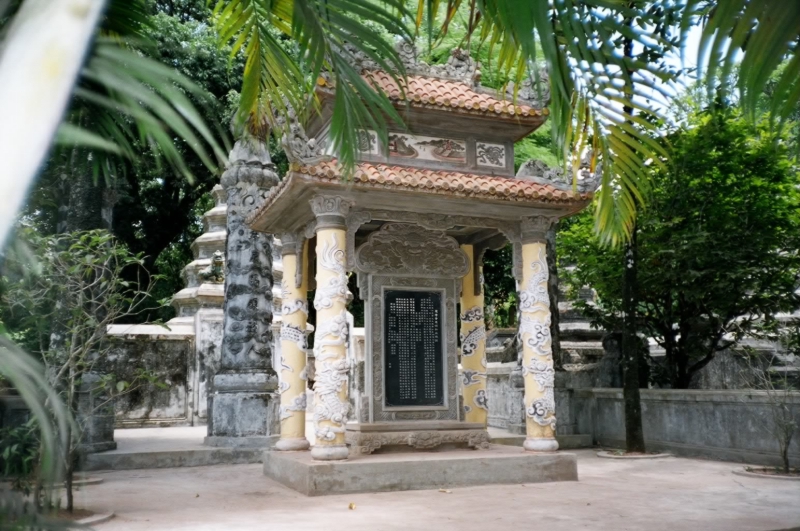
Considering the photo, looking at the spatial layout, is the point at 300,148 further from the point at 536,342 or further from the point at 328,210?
the point at 536,342

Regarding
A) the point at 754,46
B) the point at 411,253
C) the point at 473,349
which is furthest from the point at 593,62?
the point at 473,349

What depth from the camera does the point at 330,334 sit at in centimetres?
754

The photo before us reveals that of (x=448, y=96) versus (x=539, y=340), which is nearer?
(x=539, y=340)

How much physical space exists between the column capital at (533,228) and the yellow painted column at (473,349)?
46.8 inches

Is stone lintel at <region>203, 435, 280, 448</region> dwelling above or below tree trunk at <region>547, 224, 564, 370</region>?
below

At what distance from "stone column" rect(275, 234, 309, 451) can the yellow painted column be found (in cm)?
220

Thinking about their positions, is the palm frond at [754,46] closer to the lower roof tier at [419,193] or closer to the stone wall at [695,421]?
the lower roof tier at [419,193]

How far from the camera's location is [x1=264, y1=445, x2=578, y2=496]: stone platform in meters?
7.18

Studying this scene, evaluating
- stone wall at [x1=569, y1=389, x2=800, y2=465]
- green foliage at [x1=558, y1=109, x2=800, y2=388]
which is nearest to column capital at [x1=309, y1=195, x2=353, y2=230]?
green foliage at [x1=558, y1=109, x2=800, y2=388]

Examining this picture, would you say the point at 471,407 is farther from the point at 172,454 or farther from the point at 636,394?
the point at 172,454

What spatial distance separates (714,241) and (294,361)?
6513 mm

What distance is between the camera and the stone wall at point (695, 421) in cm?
955

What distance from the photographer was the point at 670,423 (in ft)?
36.1

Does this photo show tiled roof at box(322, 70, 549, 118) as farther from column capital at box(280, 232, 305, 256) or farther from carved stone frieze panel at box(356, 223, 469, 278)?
column capital at box(280, 232, 305, 256)
